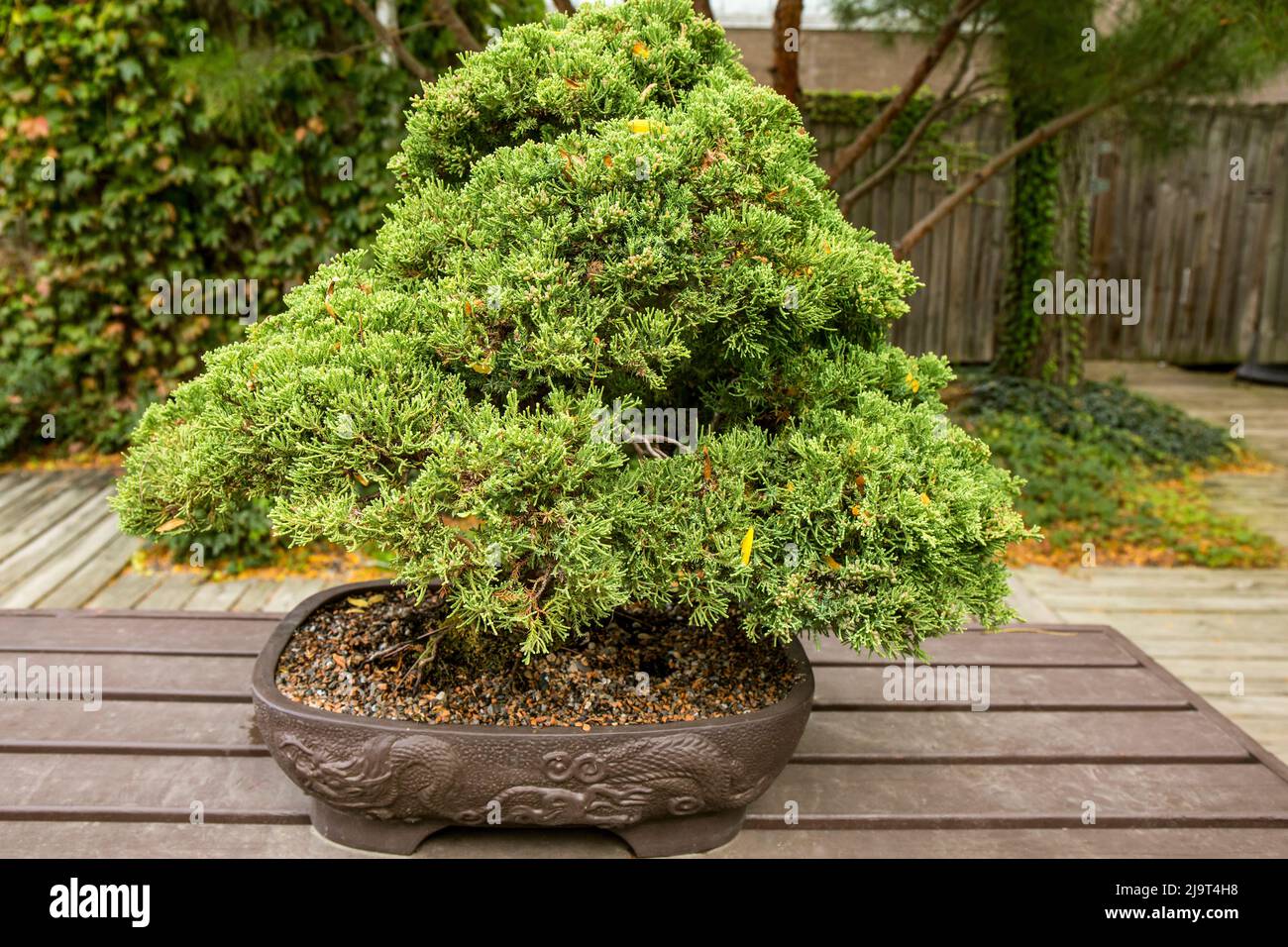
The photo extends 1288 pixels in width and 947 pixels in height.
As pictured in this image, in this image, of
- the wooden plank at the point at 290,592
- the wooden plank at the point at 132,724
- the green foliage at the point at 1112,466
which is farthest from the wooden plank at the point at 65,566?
the green foliage at the point at 1112,466

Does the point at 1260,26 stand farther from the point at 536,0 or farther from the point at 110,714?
the point at 110,714

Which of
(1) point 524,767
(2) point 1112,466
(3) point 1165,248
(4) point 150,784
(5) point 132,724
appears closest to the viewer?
(1) point 524,767

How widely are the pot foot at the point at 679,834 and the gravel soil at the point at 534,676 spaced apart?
0.16 metres

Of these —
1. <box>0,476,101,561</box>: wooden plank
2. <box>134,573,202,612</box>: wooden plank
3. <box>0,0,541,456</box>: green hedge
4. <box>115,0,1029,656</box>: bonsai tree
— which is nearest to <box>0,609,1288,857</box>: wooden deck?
<box>115,0,1029,656</box>: bonsai tree

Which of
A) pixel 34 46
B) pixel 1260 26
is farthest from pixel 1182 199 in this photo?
pixel 34 46

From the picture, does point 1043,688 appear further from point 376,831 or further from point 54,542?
point 54,542

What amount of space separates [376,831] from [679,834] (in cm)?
47

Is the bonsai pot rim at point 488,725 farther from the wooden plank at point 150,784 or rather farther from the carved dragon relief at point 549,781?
the wooden plank at point 150,784

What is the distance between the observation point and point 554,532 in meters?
1.44

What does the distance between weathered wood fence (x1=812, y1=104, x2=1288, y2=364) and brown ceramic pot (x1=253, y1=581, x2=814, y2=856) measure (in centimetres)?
624

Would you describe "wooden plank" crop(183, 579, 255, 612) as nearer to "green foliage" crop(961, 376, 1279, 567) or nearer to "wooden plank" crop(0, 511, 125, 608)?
"wooden plank" crop(0, 511, 125, 608)

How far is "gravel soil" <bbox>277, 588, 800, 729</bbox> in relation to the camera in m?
1.64

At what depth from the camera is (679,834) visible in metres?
1.64

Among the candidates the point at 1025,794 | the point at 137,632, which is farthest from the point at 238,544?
the point at 1025,794
